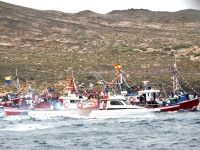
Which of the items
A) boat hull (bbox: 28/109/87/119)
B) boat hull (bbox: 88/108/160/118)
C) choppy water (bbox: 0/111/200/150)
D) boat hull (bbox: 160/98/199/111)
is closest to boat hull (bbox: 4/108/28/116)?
boat hull (bbox: 28/109/87/119)

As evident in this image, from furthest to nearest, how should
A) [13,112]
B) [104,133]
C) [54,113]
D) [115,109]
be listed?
[13,112] < [54,113] < [115,109] < [104,133]

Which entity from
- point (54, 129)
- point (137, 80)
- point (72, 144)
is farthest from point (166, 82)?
point (72, 144)

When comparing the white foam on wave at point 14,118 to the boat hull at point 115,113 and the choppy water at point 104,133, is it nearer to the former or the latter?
the choppy water at point 104,133

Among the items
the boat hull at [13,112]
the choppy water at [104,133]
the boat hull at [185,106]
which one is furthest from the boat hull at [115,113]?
the boat hull at [13,112]

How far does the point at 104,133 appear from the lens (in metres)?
69.2

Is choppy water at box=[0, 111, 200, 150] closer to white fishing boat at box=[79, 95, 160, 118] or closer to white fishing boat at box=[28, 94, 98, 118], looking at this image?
white fishing boat at box=[79, 95, 160, 118]

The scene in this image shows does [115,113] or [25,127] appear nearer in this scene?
[25,127]

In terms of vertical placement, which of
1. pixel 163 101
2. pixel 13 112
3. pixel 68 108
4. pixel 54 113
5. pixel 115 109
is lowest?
pixel 13 112

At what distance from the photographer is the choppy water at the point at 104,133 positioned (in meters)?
58.1

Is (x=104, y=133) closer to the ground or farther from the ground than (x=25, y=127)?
farther from the ground

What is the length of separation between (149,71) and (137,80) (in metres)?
13.2

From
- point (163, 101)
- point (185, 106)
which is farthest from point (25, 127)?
point (185, 106)

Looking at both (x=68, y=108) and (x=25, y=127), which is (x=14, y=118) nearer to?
(x=68, y=108)

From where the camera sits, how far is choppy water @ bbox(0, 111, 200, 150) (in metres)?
58.1
